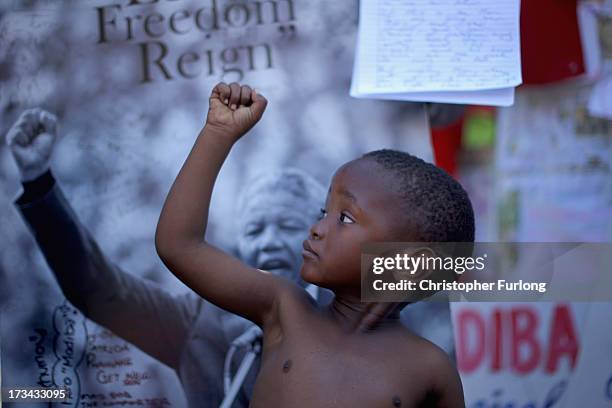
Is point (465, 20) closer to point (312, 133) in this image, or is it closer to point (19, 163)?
point (312, 133)

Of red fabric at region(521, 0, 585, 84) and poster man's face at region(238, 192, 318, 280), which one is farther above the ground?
red fabric at region(521, 0, 585, 84)

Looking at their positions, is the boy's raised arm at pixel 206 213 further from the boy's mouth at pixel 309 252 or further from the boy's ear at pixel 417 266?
the boy's ear at pixel 417 266

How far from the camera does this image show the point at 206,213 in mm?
1242

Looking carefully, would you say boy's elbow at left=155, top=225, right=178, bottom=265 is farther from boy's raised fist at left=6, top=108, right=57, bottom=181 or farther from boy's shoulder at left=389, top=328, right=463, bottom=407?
boy's raised fist at left=6, top=108, right=57, bottom=181

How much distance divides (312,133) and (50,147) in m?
0.47

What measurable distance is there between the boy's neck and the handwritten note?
45 cm

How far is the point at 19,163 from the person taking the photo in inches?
62.3

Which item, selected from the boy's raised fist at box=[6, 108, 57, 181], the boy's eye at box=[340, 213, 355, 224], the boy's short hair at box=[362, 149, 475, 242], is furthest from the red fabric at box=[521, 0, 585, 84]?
the boy's raised fist at box=[6, 108, 57, 181]

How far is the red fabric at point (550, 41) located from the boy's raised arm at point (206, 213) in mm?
597

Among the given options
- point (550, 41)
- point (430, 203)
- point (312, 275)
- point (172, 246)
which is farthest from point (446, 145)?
point (172, 246)

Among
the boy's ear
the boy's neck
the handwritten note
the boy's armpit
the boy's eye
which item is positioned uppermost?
the handwritten note

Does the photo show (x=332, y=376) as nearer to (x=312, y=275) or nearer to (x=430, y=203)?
(x=312, y=275)

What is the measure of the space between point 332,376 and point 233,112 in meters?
0.39

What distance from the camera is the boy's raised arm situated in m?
1.22
